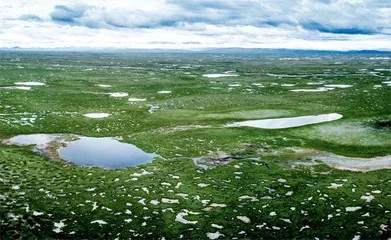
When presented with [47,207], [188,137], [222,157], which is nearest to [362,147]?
[222,157]

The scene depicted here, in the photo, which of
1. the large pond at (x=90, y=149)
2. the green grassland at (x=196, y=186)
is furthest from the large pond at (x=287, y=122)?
the large pond at (x=90, y=149)

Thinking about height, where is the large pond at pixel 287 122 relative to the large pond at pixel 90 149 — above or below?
below

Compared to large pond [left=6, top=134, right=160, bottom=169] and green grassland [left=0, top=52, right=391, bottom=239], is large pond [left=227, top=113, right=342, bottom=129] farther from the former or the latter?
large pond [left=6, top=134, right=160, bottom=169]

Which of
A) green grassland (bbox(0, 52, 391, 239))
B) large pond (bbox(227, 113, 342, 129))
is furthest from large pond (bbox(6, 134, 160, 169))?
large pond (bbox(227, 113, 342, 129))

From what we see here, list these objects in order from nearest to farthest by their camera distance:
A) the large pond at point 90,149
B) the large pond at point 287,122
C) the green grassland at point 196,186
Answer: the green grassland at point 196,186
the large pond at point 90,149
the large pond at point 287,122

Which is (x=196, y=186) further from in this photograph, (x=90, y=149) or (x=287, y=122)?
(x=287, y=122)

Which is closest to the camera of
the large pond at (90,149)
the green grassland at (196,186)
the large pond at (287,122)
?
the green grassland at (196,186)

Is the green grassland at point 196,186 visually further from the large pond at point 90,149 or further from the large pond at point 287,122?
the large pond at point 287,122

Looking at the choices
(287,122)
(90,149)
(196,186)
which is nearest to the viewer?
(196,186)

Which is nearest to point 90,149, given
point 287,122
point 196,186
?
point 196,186
